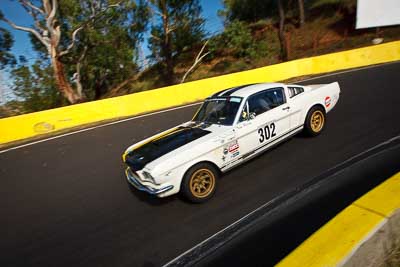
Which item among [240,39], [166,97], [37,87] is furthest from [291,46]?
[37,87]

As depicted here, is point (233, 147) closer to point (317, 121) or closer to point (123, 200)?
point (123, 200)

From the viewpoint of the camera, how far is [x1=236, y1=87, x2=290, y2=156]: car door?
4809 millimetres

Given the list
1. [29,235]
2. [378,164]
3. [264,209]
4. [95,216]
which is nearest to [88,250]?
[95,216]

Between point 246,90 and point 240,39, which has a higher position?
point 240,39

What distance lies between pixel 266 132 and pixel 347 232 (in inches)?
115

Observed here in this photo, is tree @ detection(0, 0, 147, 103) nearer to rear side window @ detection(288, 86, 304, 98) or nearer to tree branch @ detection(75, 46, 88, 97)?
tree branch @ detection(75, 46, 88, 97)

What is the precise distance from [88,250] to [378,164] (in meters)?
4.59

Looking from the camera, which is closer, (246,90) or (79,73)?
(246,90)

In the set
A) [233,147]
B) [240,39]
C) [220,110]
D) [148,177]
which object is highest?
[240,39]

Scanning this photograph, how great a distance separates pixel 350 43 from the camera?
25.6m

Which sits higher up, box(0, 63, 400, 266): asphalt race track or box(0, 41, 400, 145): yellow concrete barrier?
box(0, 41, 400, 145): yellow concrete barrier

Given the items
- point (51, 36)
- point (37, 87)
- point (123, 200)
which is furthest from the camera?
point (37, 87)

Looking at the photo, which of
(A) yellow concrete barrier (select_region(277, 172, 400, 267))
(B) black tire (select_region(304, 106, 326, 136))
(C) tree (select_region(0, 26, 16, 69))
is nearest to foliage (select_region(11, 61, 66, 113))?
(C) tree (select_region(0, 26, 16, 69))

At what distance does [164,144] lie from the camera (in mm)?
4711
